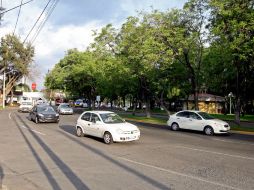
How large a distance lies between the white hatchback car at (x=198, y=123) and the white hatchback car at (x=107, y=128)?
6.95 meters

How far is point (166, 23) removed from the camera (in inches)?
1101

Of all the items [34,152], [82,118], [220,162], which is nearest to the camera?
[220,162]

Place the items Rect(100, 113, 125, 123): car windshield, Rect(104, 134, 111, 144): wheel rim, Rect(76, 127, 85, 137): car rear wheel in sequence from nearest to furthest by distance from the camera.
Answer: Rect(104, 134, 111, 144): wheel rim → Rect(100, 113, 125, 123): car windshield → Rect(76, 127, 85, 137): car rear wheel

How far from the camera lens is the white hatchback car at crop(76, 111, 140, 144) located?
50.3 ft

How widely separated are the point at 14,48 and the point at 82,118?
64053 millimetres

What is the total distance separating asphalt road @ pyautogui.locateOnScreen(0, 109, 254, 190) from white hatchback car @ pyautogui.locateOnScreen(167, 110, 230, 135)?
20.1 feet

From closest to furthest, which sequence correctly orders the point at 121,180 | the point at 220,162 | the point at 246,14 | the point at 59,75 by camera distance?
the point at 121,180, the point at 220,162, the point at 246,14, the point at 59,75

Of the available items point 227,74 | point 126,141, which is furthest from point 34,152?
point 227,74

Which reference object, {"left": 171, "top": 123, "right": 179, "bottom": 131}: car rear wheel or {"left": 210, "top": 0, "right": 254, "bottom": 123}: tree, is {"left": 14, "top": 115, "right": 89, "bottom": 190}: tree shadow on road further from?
{"left": 210, "top": 0, "right": 254, "bottom": 123}: tree

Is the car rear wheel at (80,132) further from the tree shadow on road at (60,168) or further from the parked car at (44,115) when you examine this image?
the parked car at (44,115)

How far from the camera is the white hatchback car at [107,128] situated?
15.3 meters

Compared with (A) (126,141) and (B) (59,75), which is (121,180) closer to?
(A) (126,141)

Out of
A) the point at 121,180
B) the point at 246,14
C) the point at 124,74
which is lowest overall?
the point at 121,180

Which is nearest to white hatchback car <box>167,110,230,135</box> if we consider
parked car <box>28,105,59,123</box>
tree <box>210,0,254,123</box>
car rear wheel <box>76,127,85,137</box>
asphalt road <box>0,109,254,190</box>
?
tree <box>210,0,254,123</box>
